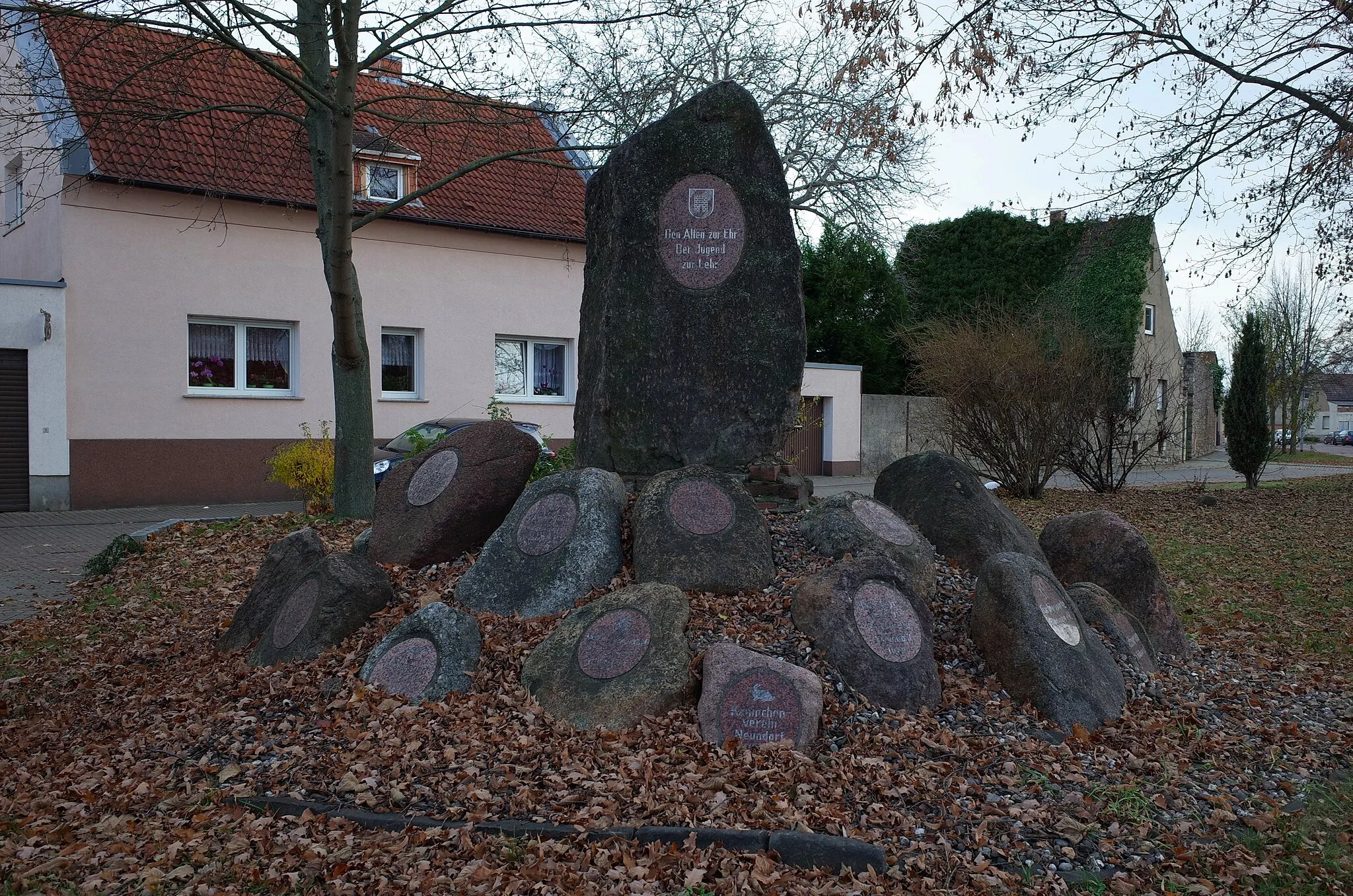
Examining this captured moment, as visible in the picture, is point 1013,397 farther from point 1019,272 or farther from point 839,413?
point 1019,272

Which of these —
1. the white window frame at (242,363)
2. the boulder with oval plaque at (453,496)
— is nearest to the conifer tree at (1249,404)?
the boulder with oval plaque at (453,496)

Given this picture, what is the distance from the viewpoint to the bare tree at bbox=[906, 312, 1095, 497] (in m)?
15.1

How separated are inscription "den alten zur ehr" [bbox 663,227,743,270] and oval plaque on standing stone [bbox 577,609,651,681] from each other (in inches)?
103

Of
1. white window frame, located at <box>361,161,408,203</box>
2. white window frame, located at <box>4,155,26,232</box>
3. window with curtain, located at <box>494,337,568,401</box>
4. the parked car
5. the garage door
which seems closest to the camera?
the garage door

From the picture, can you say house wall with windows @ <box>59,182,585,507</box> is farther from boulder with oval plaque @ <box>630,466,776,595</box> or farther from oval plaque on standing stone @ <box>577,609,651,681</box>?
oval plaque on standing stone @ <box>577,609,651,681</box>

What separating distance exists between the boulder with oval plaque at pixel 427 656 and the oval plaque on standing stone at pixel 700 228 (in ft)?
8.93

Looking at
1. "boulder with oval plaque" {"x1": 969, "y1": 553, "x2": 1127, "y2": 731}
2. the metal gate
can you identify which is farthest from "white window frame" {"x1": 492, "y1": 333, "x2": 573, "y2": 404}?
"boulder with oval plaque" {"x1": 969, "y1": 553, "x2": 1127, "y2": 731}

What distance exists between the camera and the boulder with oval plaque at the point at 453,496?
20.9ft

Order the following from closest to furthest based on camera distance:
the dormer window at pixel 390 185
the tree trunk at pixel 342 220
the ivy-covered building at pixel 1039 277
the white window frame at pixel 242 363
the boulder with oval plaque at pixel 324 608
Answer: the boulder with oval plaque at pixel 324 608 < the tree trunk at pixel 342 220 < the white window frame at pixel 242 363 < the dormer window at pixel 390 185 < the ivy-covered building at pixel 1039 277

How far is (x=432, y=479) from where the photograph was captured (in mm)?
6566

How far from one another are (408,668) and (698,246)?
322 cm

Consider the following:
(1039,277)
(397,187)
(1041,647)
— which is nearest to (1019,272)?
(1039,277)

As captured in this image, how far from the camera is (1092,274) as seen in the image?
26.9 meters

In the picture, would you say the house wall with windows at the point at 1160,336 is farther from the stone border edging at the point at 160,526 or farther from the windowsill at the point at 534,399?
the stone border edging at the point at 160,526
